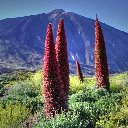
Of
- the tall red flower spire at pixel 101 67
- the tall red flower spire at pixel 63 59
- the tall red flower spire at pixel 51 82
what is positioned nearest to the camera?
the tall red flower spire at pixel 51 82

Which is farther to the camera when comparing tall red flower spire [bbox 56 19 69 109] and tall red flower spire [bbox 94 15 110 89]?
tall red flower spire [bbox 94 15 110 89]

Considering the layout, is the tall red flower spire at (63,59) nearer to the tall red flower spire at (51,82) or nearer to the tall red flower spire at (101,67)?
the tall red flower spire at (51,82)

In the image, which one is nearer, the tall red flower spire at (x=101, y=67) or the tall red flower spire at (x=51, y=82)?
the tall red flower spire at (x=51, y=82)

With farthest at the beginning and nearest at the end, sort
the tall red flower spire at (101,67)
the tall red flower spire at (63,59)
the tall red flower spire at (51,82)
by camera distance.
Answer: the tall red flower spire at (101,67) → the tall red flower spire at (63,59) → the tall red flower spire at (51,82)

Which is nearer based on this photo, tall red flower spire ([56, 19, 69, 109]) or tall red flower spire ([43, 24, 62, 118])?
tall red flower spire ([43, 24, 62, 118])

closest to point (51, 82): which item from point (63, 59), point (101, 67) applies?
point (63, 59)

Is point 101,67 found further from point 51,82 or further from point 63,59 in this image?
point 51,82

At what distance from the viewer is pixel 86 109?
16516 mm

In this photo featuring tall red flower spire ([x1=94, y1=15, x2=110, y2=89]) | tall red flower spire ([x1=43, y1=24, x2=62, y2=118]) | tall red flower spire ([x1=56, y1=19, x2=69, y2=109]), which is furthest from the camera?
tall red flower spire ([x1=94, y1=15, x2=110, y2=89])

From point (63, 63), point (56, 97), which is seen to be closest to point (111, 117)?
point (56, 97)

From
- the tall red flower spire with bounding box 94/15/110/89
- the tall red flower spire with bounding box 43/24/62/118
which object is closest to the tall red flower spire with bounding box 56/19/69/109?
the tall red flower spire with bounding box 43/24/62/118

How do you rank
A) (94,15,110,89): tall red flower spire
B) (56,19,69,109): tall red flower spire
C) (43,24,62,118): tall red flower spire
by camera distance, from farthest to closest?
(94,15,110,89): tall red flower spire → (56,19,69,109): tall red flower spire → (43,24,62,118): tall red flower spire

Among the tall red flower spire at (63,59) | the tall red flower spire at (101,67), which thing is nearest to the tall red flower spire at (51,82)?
the tall red flower spire at (63,59)

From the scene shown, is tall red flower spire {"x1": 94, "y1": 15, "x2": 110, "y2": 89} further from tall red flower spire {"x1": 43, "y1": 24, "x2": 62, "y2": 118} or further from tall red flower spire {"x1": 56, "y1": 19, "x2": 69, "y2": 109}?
tall red flower spire {"x1": 43, "y1": 24, "x2": 62, "y2": 118}
